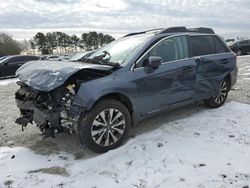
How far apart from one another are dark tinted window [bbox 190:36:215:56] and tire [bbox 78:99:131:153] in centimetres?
223

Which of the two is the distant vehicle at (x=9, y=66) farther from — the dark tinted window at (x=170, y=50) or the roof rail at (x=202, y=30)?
the dark tinted window at (x=170, y=50)

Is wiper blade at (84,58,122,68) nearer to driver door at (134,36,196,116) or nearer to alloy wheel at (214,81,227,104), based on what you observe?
driver door at (134,36,196,116)

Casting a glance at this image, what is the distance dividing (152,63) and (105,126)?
1302 millimetres

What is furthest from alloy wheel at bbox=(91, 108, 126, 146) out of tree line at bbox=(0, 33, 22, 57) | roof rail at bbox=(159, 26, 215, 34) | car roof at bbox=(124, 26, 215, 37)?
tree line at bbox=(0, 33, 22, 57)

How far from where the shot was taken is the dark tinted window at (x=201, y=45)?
6.24 metres

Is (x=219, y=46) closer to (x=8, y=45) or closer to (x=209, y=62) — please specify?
(x=209, y=62)

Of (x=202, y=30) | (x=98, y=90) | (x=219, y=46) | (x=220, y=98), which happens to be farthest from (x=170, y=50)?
(x=220, y=98)

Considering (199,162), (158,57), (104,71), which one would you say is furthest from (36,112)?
(199,162)

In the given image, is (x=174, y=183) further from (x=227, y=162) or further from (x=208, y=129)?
(x=208, y=129)

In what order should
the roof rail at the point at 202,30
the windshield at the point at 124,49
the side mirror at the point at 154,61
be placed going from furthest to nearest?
the roof rail at the point at 202,30 < the windshield at the point at 124,49 < the side mirror at the point at 154,61

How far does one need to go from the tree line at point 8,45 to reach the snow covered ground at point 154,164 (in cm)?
5015

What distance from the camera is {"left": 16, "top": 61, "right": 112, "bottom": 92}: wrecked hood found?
445cm

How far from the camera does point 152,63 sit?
5086 mm

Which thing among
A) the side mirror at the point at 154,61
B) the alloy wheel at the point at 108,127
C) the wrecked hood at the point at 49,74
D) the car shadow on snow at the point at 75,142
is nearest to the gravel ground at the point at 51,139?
the car shadow on snow at the point at 75,142
